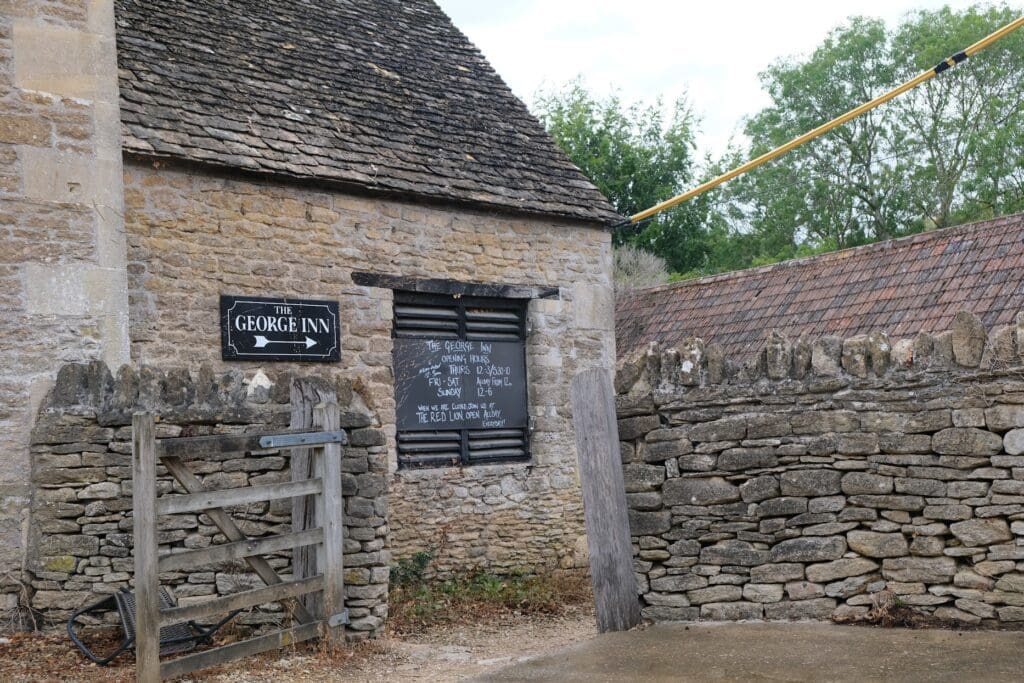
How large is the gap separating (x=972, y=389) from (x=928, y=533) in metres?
0.82

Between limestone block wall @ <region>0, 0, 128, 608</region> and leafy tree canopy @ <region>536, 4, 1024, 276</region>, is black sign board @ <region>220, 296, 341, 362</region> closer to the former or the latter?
limestone block wall @ <region>0, 0, 128, 608</region>

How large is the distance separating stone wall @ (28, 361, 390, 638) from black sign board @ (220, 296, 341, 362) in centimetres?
198

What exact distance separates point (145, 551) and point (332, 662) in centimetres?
139

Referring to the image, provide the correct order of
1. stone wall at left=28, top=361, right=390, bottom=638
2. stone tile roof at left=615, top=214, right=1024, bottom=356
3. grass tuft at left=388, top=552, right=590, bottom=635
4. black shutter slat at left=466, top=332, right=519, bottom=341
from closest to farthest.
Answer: stone wall at left=28, top=361, right=390, bottom=638
grass tuft at left=388, top=552, right=590, bottom=635
black shutter slat at left=466, top=332, right=519, bottom=341
stone tile roof at left=615, top=214, right=1024, bottom=356

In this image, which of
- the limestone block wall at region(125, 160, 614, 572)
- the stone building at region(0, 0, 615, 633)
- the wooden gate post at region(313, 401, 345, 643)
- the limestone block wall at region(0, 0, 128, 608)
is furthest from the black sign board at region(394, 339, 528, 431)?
the wooden gate post at region(313, 401, 345, 643)

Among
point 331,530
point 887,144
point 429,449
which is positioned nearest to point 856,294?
point 429,449

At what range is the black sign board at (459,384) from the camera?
1034 cm

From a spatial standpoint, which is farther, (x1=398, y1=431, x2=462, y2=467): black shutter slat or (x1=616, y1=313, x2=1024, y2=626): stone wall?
(x1=398, y1=431, x2=462, y2=467): black shutter slat

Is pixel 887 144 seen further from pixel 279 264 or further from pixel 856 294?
pixel 279 264

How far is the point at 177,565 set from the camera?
5977mm

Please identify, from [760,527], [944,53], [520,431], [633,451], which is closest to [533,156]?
[520,431]

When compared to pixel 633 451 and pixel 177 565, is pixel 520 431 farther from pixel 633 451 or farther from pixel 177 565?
pixel 177 565

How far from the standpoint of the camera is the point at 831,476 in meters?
6.21

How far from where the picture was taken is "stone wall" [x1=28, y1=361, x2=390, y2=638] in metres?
6.87
